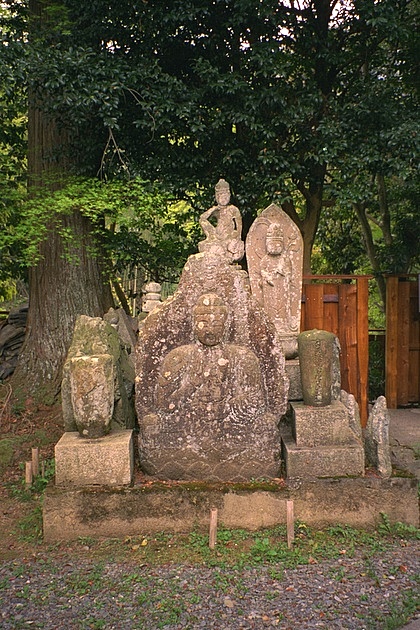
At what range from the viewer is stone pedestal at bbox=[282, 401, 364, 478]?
493 cm

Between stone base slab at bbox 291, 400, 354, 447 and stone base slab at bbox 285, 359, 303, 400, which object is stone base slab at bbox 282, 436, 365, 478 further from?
stone base slab at bbox 285, 359, 303, 400

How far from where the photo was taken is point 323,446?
16.4ft

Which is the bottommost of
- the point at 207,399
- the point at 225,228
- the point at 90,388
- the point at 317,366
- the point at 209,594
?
the point at 209,594

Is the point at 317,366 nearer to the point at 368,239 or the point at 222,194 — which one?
the point at 222,194

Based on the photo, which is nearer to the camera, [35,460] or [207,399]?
[207,399]

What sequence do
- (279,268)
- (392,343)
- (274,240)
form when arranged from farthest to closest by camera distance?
(392,343) < (279,268) < (274,240)

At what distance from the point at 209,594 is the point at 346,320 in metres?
4.79

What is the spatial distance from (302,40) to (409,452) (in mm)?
6168

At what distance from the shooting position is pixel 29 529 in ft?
16.4

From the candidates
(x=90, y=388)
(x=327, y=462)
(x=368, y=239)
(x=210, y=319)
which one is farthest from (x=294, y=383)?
(x=368, y=239)

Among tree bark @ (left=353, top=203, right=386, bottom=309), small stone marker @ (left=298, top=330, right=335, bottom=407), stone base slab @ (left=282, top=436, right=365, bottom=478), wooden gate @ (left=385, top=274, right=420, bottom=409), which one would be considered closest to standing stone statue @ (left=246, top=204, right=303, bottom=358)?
small stone marker @ (left=298, top=330, right=335, bottom=407)

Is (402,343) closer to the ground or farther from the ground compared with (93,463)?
farther from the ground

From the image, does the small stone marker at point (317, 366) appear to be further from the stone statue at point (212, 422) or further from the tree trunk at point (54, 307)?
the tree trunk at point (54, 307)

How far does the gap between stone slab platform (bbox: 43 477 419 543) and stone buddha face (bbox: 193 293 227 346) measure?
4.06 ft
